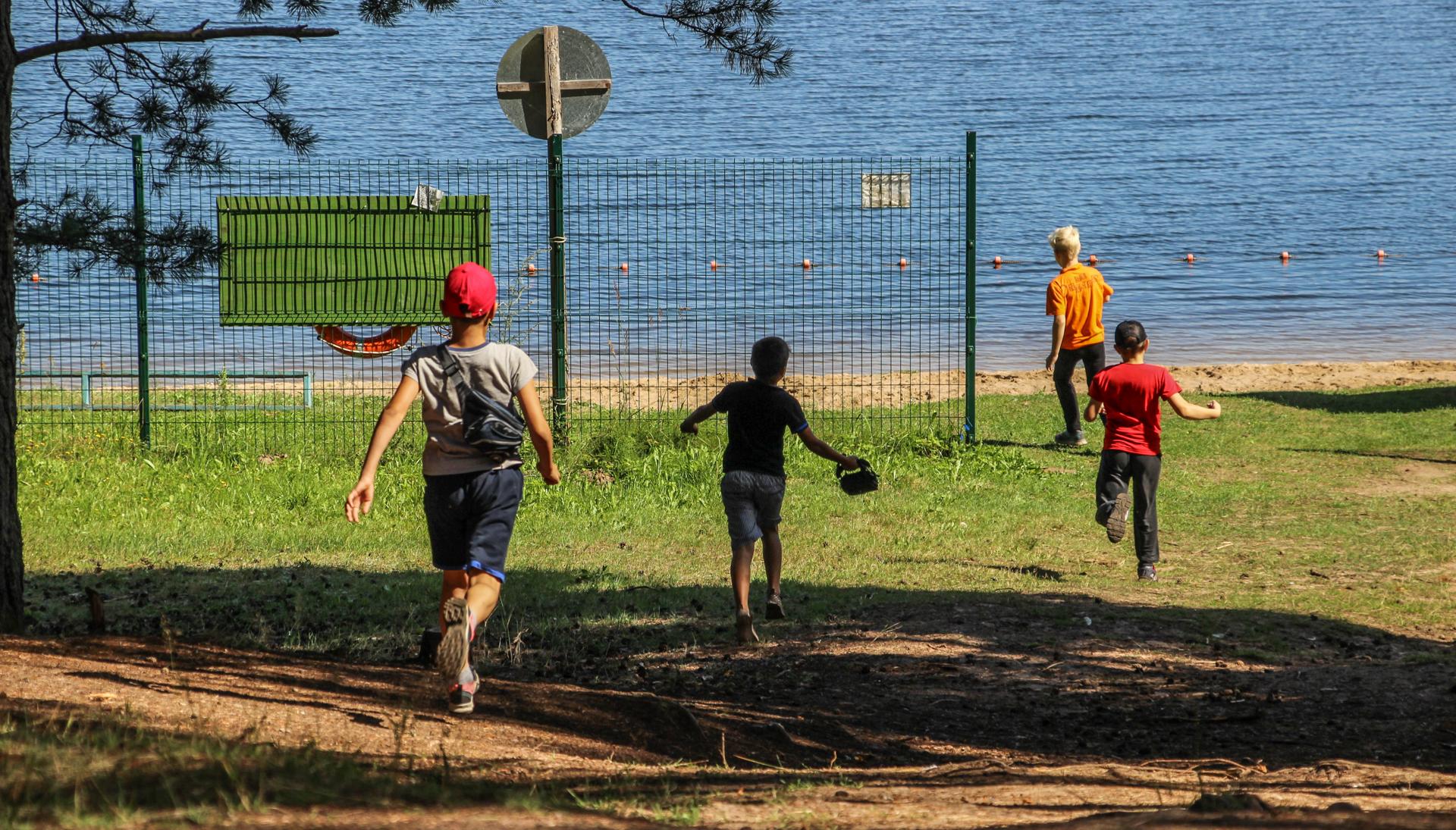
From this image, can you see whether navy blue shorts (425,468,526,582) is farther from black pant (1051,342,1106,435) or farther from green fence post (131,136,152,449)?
black pant (1051,342,1106,435)

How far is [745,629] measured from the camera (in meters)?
6.65

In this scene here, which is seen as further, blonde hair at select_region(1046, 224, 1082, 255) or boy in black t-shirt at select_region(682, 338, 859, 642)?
blonde hair at select_region(1046, 224, 1082, 255)

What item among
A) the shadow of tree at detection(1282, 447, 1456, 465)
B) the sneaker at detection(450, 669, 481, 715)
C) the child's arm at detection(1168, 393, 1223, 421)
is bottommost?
the sneaker at detection(450, 669, 481, 715)

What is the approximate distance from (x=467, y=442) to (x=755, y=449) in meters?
1.76

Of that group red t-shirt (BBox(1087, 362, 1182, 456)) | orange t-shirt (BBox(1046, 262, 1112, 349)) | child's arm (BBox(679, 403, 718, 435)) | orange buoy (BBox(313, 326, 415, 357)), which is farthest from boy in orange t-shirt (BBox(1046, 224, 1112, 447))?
child's arm (BBox(679, 403, 718, 435))

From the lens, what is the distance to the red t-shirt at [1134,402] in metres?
8.23

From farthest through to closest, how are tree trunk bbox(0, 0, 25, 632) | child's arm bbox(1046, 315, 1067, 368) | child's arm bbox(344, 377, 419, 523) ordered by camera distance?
child's arm bbox(1046, 315, 1067, 368), tree trunk bbox(0, 0, 25, 632), child's arm bbox(344, 377, 419, 523)

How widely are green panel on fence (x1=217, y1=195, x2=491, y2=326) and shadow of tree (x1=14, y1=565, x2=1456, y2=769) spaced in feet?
13.7

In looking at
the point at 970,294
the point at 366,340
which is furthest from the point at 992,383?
the point at 366,340

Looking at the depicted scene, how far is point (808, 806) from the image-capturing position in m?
4.00

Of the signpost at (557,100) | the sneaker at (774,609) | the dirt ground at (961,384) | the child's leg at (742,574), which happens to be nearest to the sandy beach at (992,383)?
the dirt ground at (961,384)

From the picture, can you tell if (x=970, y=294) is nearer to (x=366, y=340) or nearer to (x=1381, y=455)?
(x=1381, y=455)

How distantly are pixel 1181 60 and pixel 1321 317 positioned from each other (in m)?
50.9

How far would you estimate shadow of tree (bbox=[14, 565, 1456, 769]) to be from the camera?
17.5 ft
